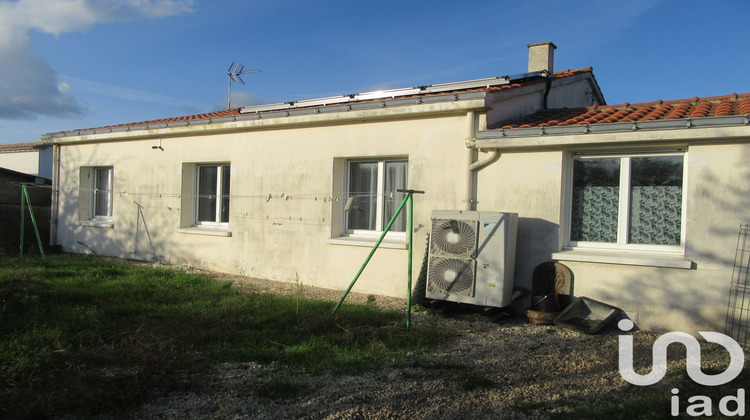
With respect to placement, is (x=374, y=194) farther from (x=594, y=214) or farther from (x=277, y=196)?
(x=594, y=214)

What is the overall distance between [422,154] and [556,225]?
2346 mm

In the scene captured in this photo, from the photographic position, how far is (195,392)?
4.41 metres

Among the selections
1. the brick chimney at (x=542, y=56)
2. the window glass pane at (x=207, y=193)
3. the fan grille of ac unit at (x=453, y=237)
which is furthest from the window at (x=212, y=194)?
the brick chimney at (x=542, y=56)

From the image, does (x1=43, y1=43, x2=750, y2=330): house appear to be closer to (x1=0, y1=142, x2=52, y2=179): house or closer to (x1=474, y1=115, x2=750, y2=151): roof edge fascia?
(x1=474, y1=115, x2=750, y2=151): roof edge fascia

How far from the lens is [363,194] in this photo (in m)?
9.40

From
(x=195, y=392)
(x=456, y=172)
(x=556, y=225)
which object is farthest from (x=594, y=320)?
(x=195, y=392)

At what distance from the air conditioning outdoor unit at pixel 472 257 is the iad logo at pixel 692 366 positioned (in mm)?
1621

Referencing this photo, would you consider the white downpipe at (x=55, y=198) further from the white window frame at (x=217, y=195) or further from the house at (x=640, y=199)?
the house at (x=640, y=199)

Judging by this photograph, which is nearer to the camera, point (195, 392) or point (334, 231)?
point (195, 392)

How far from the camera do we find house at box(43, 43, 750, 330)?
21.5 ft

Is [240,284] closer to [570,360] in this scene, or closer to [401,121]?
[401,121]

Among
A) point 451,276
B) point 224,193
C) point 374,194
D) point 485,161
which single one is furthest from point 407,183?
point 224,193

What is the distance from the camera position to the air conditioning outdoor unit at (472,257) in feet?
23.1

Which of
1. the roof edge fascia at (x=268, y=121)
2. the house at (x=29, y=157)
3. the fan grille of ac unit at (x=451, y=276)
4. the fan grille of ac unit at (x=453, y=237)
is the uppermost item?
the house at (x=29, y=157)
